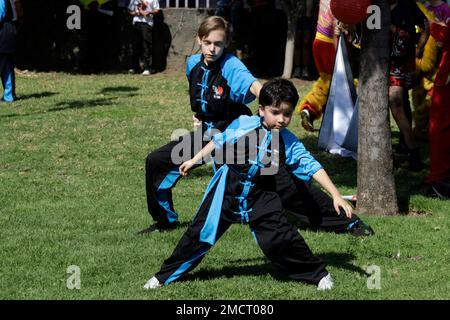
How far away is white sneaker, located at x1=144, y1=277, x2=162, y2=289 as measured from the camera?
5.91m

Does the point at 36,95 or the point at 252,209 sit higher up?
the point at 252,209

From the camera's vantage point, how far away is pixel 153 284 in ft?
19.4

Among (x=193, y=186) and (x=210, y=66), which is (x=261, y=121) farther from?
(x=193, y=186)

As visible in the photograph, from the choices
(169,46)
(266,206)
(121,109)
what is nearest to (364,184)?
(266,206)

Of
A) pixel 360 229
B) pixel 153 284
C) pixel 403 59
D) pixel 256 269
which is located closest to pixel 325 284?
pixel 256 269

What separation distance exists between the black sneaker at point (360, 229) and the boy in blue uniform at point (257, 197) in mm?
1425

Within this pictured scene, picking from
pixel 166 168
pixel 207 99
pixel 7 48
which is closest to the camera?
pixel 207 99

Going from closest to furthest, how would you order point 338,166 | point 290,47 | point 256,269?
point 256,269
point 338,166
point 290,47

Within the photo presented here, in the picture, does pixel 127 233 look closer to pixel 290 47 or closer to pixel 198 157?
pixel 198 157

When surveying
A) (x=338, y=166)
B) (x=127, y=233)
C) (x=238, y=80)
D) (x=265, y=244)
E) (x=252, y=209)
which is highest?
(x=238, y=80)

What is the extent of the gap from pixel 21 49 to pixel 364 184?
11.0m

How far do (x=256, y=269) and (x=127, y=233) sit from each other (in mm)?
1386

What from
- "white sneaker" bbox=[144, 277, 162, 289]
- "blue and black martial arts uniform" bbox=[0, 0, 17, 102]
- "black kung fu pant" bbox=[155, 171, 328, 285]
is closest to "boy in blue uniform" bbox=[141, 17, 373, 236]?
"black kung fu pant" bbox=[155, 171, 328, 285]

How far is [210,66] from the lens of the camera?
692 cm
